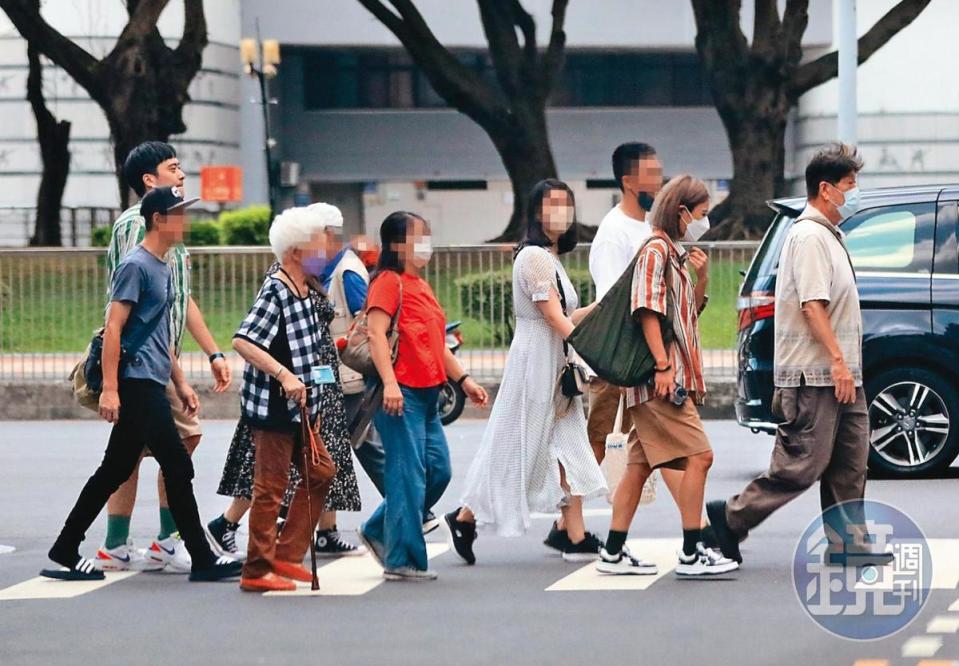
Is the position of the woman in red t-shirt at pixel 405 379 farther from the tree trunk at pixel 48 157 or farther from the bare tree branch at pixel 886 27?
the tree trunk at pixel 48 157

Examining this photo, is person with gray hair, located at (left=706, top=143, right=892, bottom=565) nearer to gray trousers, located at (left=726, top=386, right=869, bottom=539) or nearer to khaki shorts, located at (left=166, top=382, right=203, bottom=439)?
gray trousers, located at (left=726, top=386, right=869, bottom=539)

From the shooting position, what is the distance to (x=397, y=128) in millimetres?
52312

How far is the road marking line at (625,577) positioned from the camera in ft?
26.2

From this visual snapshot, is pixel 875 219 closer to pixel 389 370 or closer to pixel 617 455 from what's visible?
pixel 617 455

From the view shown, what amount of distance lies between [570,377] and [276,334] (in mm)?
1387

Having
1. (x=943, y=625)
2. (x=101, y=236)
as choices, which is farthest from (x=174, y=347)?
(x=101, y=236)

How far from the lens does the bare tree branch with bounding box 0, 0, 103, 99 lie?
25859 millimetres

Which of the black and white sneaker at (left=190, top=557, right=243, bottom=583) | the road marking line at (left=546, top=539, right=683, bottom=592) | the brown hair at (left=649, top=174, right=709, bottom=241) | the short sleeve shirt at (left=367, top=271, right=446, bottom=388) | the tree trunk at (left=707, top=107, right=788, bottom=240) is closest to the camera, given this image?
the road marking line at (left=546, top=539, right=683, bottom=592)

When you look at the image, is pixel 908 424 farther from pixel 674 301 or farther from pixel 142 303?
pixel 142 303

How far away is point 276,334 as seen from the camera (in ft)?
26.3

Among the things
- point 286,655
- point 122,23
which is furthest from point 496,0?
point 286,655

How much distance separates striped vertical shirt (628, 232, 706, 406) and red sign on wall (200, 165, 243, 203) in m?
33.3

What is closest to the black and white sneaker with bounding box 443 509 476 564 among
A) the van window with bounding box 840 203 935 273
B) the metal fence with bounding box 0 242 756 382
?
the van window with bounding box 840 203 935 273

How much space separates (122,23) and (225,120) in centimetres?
471
